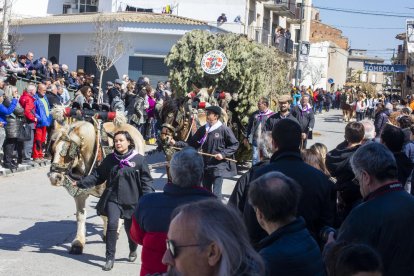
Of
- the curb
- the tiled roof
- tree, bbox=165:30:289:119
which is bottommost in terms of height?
the curb

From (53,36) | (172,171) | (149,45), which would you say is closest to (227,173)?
(172,171)

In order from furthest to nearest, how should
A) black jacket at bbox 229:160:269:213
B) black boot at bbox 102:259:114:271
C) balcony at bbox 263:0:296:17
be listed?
balcony at bbox 263:0:296:17
black boot at bbox 102:259:114:271
black jacket at bbox 229:160:269:213

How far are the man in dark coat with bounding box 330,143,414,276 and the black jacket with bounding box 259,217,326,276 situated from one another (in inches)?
21.7

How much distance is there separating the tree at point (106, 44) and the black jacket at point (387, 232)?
29.5m

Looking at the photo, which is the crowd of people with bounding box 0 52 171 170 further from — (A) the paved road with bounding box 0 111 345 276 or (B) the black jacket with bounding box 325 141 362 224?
(B) the black jacket with bounding box 325 141 362 224

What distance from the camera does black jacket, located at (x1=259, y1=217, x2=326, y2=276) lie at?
3780mm

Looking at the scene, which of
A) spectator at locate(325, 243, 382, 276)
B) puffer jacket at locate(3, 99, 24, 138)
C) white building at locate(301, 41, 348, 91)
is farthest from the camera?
white building at locate(301, 41, 348, 91)

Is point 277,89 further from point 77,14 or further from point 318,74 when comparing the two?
point 318,74

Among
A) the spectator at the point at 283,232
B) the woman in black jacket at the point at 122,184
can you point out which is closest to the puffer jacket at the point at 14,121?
the woman in black jacket at the point at 122,184

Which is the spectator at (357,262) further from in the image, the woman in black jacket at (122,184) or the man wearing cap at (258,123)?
the man wearing cap at (258,123)

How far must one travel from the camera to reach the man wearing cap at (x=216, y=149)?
36.6 ft

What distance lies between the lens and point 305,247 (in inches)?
154

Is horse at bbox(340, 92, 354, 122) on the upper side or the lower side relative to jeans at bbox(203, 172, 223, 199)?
upper

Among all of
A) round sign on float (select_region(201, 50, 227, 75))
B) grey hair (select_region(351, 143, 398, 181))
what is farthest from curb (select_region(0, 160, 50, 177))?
grey hair (select_region(351, 143, 398, 181))
